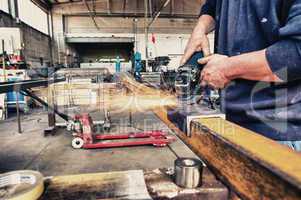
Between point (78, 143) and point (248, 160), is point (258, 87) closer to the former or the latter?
point (248, 160)

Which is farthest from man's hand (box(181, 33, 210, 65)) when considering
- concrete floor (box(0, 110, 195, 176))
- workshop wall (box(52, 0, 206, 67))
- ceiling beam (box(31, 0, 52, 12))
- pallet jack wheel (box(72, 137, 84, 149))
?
workshop wall (box(52, 0, 206, 67))

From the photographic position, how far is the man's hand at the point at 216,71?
2.17ft

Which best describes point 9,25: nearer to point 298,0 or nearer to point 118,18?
point 118,18

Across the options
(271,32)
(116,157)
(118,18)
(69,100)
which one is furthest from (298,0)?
(118,18)

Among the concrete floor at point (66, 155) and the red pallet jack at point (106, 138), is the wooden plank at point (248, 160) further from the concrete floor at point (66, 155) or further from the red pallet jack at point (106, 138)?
the red pallet jack at point (106, 138)

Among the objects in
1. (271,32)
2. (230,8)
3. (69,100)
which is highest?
(230,8)

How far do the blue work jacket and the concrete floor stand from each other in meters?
1.60

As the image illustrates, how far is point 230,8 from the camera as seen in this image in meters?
0.82

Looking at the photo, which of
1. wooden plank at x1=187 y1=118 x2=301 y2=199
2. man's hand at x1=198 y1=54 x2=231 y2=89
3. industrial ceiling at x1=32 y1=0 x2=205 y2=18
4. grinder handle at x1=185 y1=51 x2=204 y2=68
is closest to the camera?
wooden plank at x1=187 y1=118 x2=301 y2=199

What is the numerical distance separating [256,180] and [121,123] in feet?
11.8

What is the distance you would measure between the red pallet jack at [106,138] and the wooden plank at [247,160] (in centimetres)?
227

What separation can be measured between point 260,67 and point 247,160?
255 mm

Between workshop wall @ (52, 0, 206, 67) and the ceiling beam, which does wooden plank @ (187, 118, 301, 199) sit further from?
workshop wall @ (52, 0, 206, 67)

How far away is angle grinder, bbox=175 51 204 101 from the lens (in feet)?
2.84
